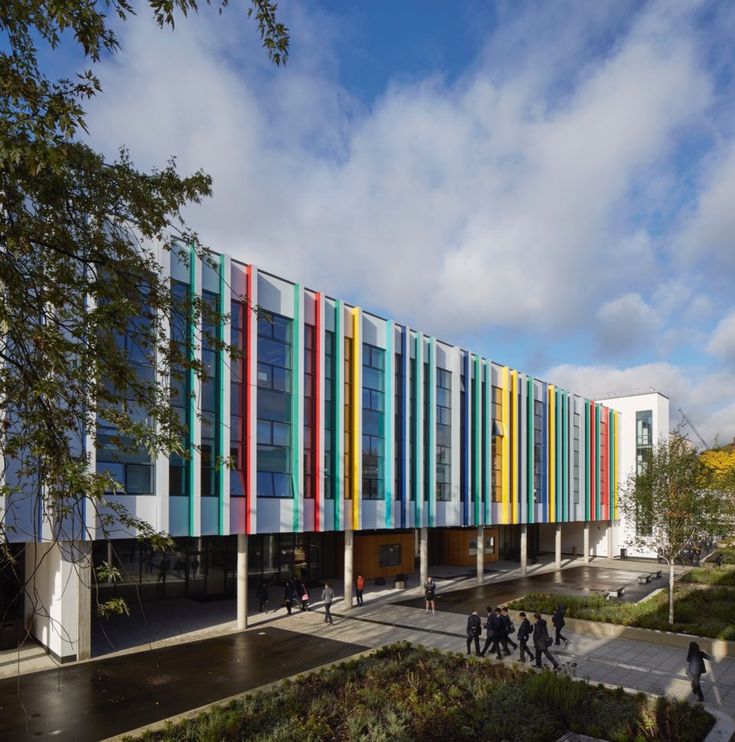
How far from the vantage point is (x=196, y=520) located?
2120 centimetres

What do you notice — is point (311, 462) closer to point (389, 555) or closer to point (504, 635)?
point (504, 635)

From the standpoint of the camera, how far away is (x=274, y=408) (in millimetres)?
24703

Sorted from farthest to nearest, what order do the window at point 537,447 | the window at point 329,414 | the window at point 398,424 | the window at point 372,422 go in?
the window at point 537,447, the window at point 398,424, the window at point 372,422, the window at point 329,414

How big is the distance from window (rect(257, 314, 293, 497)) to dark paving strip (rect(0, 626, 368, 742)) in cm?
567

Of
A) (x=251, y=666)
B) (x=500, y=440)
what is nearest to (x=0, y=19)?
(x=251, y=666)

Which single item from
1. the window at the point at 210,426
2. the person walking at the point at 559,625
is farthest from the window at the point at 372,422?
the person walking at the point at 559,625

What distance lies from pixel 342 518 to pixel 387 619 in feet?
14.7

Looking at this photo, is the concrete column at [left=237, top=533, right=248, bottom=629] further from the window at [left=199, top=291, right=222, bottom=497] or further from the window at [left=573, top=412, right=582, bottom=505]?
the window at [left=573, top=412, right=582, bottom=505]

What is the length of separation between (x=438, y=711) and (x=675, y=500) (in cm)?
1747

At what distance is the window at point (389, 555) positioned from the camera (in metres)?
35.6

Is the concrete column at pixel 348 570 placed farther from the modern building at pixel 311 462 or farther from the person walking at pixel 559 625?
the person walking at pixel 559 625

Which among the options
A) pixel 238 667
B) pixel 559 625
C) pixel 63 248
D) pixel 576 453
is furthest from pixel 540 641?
pixel 576 453

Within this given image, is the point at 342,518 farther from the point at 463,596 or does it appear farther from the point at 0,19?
the point at 0,19

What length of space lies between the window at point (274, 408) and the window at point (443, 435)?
10.8 m
